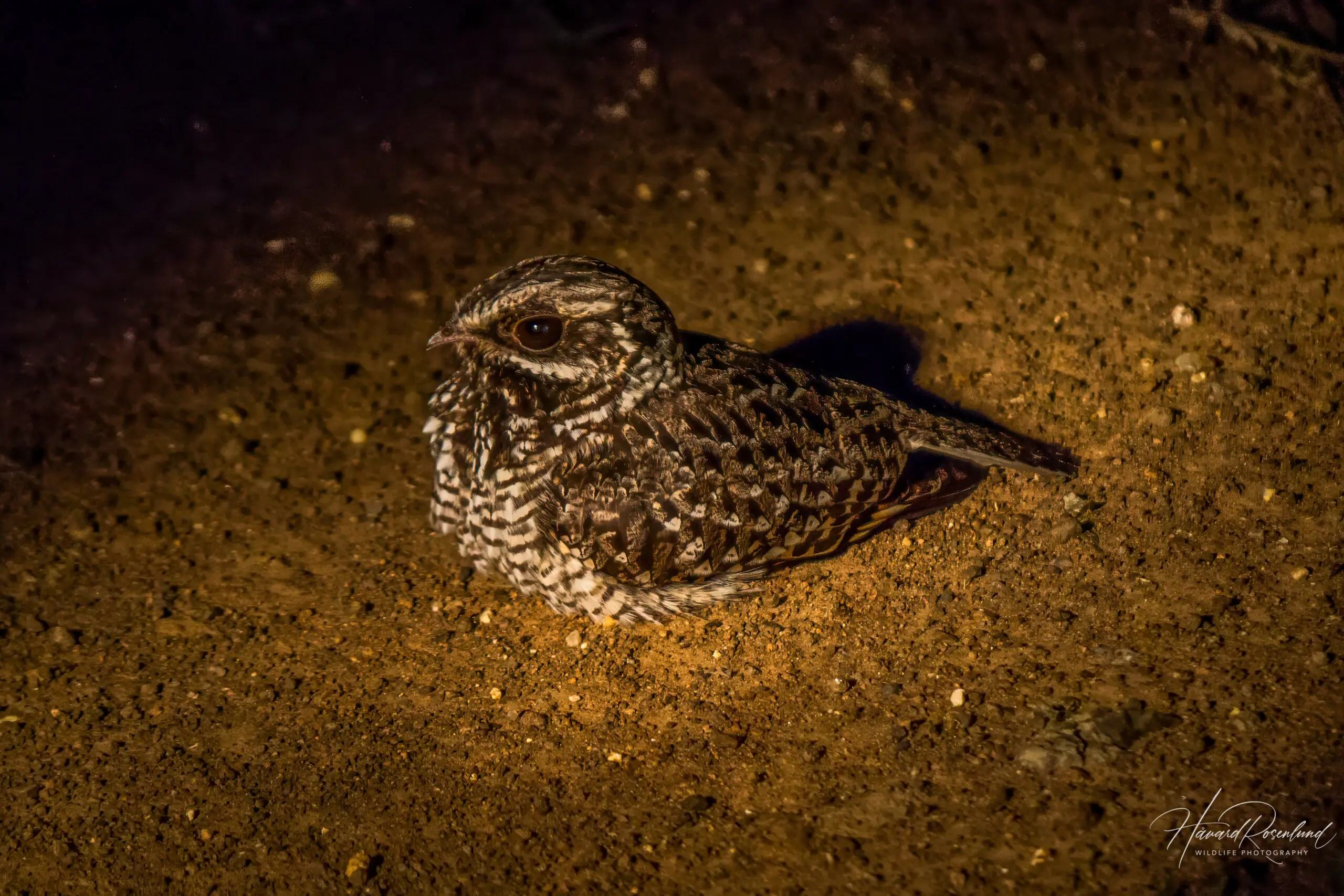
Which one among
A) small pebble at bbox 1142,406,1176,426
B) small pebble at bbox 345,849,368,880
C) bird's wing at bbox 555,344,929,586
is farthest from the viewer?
small pebble at bbox 1142,406,1176,426

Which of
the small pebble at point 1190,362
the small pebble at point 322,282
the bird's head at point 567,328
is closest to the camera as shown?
the bird's head at point 567,328

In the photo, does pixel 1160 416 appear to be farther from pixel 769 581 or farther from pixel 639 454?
pixel 639 454

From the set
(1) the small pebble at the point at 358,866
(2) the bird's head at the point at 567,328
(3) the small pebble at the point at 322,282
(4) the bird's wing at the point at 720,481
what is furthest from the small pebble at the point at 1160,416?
(3) the small pebble at the point at 322,282

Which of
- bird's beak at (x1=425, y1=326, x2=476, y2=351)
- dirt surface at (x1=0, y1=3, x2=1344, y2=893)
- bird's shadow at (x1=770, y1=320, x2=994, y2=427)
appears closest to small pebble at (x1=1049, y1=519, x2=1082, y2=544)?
dirt surface at (x1=0, y1=3, x2=1344, y2=893)

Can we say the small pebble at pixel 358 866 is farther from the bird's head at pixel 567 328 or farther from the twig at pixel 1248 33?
the twig at pixel 1248 33

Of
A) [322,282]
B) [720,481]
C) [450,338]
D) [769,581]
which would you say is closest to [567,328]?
[450,338]

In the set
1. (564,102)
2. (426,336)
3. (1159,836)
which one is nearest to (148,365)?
(426,336)

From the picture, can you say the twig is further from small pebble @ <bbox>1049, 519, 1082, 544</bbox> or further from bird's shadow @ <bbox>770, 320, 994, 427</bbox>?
small pebble @ <bbox>1049, 519, 1082, 544</bbox>

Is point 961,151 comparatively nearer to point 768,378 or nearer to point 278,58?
point 768,378

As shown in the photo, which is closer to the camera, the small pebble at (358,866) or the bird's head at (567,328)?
the small pebble at (358,866)
